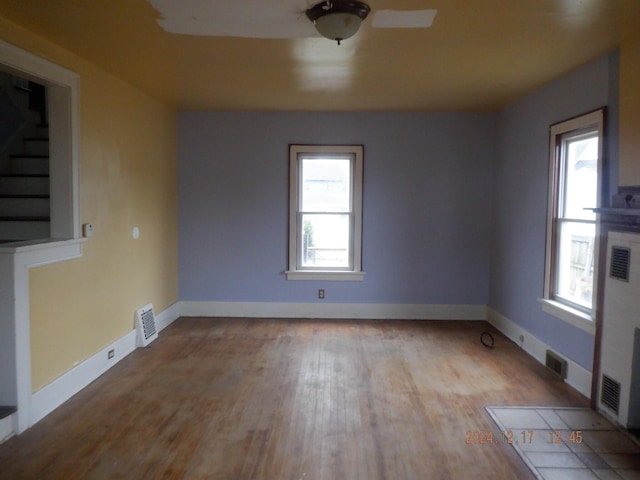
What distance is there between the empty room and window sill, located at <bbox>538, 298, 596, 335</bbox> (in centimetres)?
3

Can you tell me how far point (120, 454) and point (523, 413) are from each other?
103 inches

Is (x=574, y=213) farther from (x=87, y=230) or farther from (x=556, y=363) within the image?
(x=87, y=230)

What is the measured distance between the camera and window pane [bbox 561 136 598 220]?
3.65 metres

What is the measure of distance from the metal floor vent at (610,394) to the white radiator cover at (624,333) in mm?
20

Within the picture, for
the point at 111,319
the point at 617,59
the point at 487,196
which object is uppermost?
the point at 617,59

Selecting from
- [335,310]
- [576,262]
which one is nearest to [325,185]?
[335,310]

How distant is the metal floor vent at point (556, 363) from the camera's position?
385cm

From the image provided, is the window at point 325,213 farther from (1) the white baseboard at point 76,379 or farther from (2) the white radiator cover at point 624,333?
(2) the white radiator cover at point 624,333

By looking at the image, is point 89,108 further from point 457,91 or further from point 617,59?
point 617,59

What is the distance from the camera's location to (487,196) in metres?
5.73

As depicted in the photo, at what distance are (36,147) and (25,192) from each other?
681 mm

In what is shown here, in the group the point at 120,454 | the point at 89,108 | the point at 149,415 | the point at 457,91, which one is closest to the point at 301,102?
the point at 457,91

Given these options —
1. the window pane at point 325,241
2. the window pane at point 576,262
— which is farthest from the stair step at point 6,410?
the window pane at point 576,262
